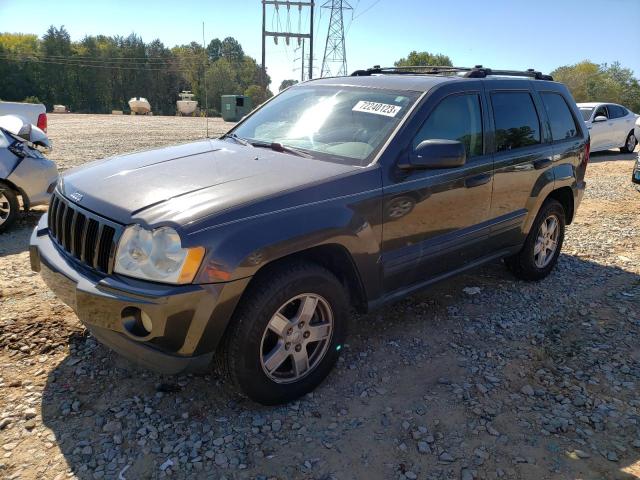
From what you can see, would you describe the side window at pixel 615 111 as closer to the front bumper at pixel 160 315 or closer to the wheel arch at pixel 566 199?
the wheel arch at pixel 566 199

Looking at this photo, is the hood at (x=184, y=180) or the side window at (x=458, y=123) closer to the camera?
the hood at (x=184, y=180)

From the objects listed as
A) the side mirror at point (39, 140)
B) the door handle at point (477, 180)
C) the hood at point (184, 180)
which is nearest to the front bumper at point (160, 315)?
the hood at point (184, 180)

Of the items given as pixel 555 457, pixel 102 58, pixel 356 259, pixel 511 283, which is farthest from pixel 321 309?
pixel 102 58

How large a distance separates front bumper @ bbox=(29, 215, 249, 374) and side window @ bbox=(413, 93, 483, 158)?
5.62 feet

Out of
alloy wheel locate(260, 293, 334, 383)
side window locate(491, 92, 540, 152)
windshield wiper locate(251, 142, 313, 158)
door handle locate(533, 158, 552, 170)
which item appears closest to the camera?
alloy wheel locate(260, 293, 334, 383)

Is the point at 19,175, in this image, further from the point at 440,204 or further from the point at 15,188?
the point at 440,204

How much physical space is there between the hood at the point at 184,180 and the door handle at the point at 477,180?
1099 mm

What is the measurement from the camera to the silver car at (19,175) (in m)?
5.72

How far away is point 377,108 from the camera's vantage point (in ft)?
11.4

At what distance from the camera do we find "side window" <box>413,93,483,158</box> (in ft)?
11.3

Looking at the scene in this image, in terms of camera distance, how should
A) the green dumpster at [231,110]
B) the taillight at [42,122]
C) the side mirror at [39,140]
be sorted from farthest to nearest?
the green dumpster at [231,110] < the taillight at [42,122] < the side mirror at [39,140]

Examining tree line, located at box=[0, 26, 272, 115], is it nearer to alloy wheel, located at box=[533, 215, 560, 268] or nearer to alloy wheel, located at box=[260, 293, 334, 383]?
alloy wheel, located at box=[533, 215, 560, 268]

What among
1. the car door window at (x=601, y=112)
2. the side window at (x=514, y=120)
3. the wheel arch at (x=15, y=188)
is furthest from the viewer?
the car door window at (x=601, y=112)

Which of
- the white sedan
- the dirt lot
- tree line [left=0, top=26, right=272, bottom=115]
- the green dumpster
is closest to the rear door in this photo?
the dirt lot
